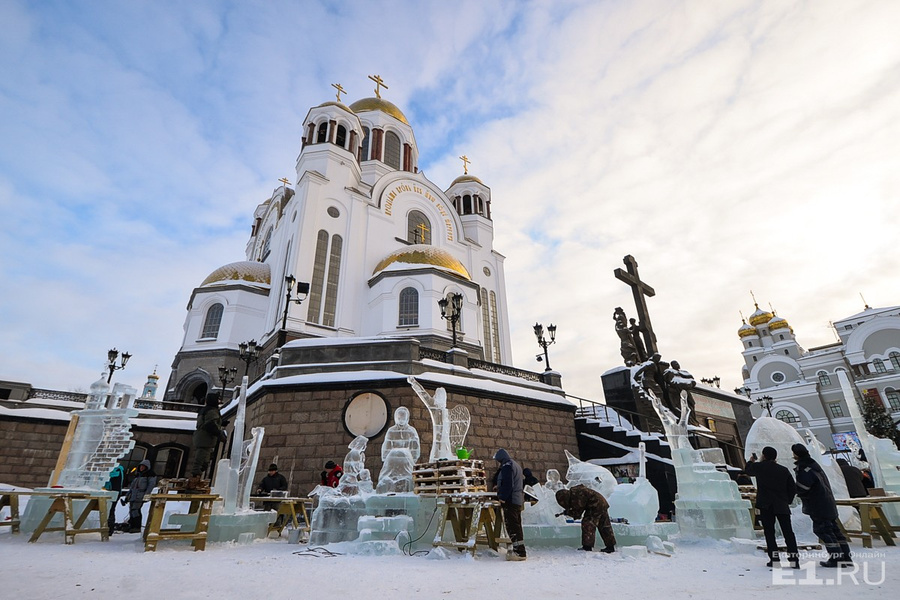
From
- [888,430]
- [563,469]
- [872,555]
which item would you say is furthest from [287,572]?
[888,430]

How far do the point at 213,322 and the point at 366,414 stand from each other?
15.9m

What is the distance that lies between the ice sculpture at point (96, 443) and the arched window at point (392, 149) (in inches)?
968

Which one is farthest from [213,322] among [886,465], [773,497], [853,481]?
[886,465]

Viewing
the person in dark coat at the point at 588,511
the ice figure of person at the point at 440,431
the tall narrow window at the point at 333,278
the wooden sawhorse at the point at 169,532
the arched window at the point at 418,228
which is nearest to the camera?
the wooden sawhorse at the point at 169,532

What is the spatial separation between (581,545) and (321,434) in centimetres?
742

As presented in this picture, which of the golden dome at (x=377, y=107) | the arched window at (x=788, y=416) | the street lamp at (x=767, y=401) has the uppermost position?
the golden dome at (x=377, y=107)

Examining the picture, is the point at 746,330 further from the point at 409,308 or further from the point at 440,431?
the point at 440,431

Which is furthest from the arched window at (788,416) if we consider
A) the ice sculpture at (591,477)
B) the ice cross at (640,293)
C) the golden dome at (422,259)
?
the ice sculpture at (591,477)

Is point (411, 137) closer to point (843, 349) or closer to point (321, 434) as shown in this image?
point (321, 434)

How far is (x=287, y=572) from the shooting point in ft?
14.5

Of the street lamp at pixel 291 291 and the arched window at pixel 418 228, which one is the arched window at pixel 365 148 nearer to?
the arched window at pixel 418 228

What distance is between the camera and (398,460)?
680 centimetres

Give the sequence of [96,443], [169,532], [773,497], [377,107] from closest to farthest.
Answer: [773,497] → [169,532] → [96,443] → [377,107]

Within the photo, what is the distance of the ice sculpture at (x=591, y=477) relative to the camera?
6.82 metres
